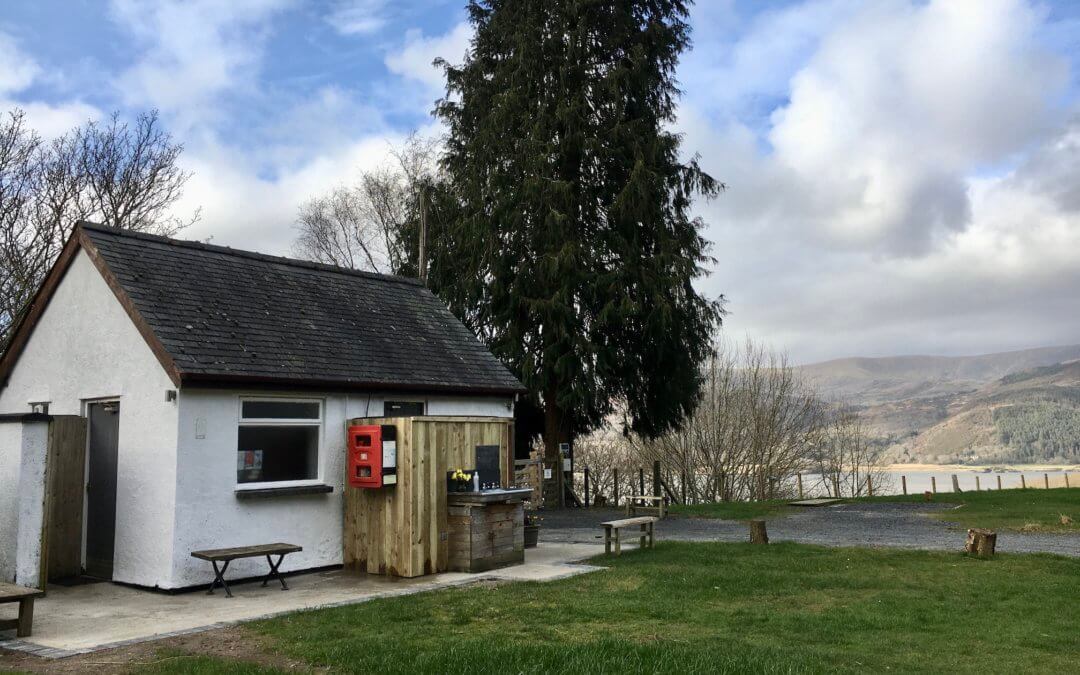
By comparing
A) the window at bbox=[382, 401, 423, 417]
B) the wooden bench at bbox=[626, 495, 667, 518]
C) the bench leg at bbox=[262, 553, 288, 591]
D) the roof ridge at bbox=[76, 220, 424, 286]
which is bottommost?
the bench leg at bbox=[262, 553, 288, 591]

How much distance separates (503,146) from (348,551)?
1537 centimetres

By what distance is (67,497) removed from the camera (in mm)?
11625

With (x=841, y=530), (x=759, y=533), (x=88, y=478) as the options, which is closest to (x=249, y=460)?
(x=88, y=478)

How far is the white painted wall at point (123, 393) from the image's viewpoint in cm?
1077

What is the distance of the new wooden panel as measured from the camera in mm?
11445

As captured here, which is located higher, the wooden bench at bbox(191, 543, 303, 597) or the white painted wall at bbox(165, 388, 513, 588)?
the white painted wall at bbox(165, 388, 513, 588)

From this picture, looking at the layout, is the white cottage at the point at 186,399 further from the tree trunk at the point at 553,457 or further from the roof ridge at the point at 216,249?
the tree trunk at the point at 553,457

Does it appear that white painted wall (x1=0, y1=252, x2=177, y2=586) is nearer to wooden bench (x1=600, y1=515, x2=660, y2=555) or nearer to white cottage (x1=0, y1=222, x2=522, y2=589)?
white cottage (x1=0, y1=222, x2=522, y2=589)

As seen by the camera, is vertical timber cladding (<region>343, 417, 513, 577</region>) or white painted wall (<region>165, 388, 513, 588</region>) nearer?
white painted wall (<region>165, 388, 513, 588</region>)

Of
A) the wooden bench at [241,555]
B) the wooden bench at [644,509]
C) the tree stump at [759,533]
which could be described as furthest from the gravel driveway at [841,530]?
the wooden bench at [241,555]

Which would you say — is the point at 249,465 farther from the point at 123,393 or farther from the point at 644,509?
the point at 644,509

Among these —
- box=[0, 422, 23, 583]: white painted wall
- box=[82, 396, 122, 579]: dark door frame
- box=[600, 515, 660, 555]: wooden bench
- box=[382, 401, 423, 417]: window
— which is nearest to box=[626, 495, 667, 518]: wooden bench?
box=[600, 515, 660, 555]: wooden bench

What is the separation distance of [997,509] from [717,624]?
55.0ft

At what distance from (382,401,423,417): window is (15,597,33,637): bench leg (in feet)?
18.9
